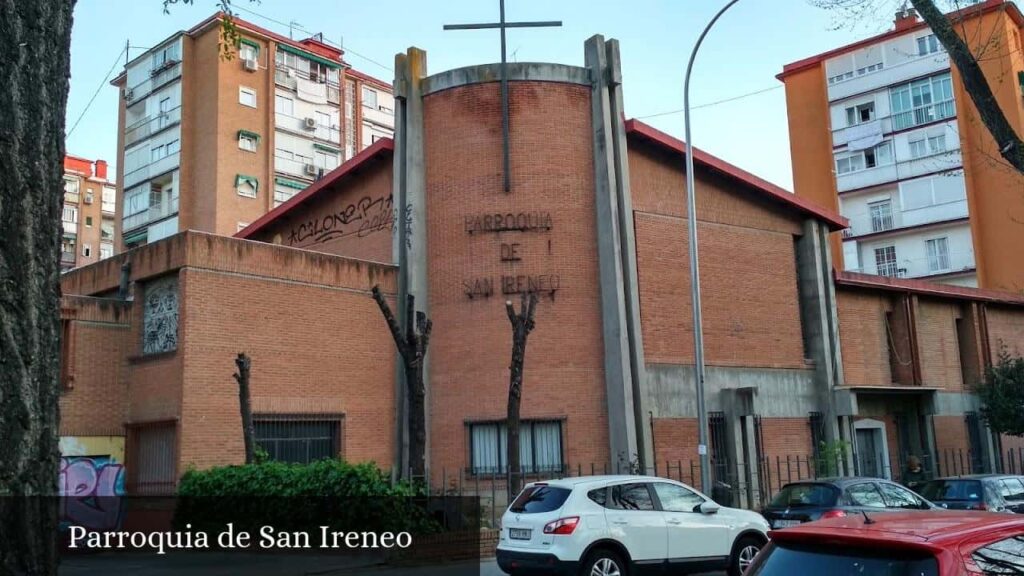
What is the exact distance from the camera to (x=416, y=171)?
80.0 feet

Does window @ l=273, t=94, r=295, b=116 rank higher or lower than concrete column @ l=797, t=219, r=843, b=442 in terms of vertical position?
higher

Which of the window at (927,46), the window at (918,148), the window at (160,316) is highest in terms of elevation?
the window at (927,46)

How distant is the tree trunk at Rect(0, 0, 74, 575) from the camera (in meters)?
3.26

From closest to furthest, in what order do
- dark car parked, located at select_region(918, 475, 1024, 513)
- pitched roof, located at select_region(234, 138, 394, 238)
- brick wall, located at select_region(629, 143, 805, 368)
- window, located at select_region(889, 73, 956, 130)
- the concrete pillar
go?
dark car parked, located at select_region(918, 475, 1024, 513) → the concrete pillar → brick wall, located at select_region(629, 143, 805, 368) → pitched roof, located at select_region(234, 138, 394, 238) → window, located at select_region(889, 73, 956, 130)

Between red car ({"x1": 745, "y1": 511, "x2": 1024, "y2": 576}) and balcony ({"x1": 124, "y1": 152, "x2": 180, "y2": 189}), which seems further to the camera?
balcony ({"x1": 124, "y1": 152, "x2": 180, "y2": 189})

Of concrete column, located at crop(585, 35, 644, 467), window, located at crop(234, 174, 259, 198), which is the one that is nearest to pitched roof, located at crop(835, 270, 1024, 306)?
concrete column, located at crop(585, 35, 644, 467)

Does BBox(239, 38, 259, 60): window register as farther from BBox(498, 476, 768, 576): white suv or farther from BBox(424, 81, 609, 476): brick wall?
BBox(498, 476, 768, 576): white suv

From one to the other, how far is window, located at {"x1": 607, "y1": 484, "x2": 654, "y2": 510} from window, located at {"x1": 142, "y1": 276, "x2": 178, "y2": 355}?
11692mm

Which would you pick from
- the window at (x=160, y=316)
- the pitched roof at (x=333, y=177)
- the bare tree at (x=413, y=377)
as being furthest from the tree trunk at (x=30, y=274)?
the pitched roof at (x=333, y=177)

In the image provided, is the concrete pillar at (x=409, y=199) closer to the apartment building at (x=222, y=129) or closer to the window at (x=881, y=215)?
the apartment building at (x=222, y=129)

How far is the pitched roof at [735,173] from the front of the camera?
24.9m

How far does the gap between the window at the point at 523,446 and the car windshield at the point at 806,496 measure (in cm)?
837

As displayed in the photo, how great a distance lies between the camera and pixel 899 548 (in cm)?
421

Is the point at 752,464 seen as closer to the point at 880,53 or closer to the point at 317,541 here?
the point at 317,541
